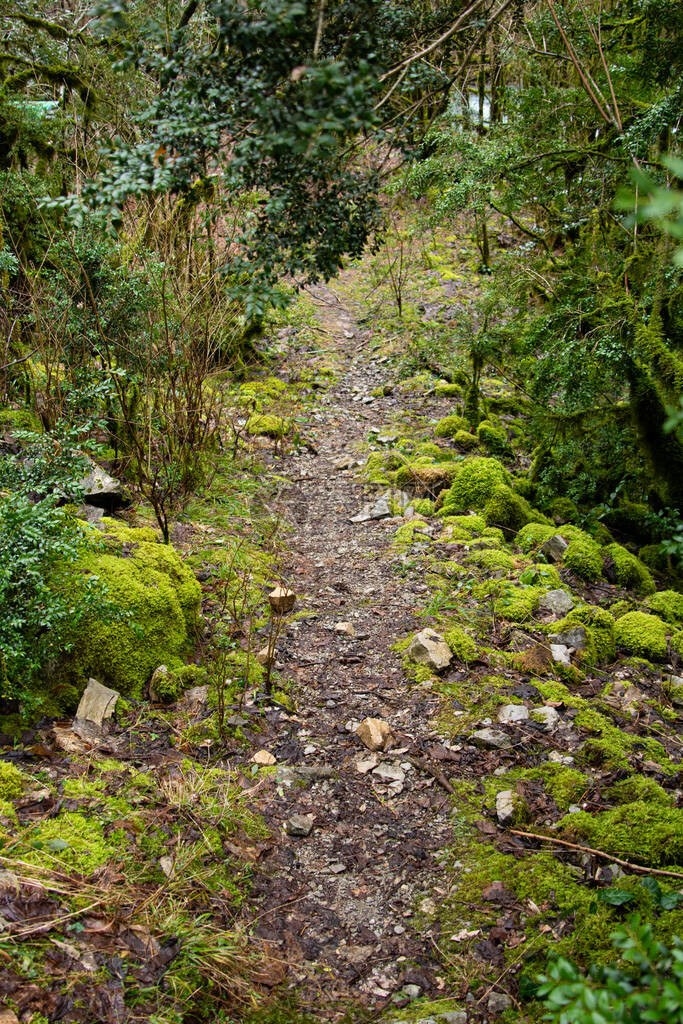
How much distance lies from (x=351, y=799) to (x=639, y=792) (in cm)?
124

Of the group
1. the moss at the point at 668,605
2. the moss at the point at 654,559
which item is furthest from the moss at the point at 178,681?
the moss at the point at 654,559

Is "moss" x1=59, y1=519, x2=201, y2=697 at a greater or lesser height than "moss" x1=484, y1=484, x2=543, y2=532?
lesser

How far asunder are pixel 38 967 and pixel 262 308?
6.85 ft

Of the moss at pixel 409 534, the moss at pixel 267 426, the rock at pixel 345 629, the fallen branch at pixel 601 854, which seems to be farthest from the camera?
the moss at pixel 267 426

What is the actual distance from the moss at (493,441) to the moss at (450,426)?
0.90ft

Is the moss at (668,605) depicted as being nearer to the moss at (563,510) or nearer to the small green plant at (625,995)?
the moss at (563,510)

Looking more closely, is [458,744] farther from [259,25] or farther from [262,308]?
[259,25]

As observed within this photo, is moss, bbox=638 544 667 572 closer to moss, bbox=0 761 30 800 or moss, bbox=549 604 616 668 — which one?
moss, bbox=549 604 616 668

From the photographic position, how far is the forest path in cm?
233

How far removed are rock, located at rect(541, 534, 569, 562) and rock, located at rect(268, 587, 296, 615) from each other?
1938 mm

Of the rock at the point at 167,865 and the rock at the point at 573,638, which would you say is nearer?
the rock at the point at 167,865

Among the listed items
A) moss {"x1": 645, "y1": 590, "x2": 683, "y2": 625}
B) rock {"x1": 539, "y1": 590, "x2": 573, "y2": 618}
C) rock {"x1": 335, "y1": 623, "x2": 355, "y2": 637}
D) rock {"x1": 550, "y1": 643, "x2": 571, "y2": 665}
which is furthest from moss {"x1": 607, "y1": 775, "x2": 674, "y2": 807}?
rock {"x1": 335, "y1": 623, "x2": 355, "y2": 637}

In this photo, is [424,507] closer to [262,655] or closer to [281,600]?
[281,600]

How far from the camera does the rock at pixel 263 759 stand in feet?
10.3
